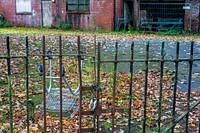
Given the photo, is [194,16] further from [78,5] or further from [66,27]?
[66,27]

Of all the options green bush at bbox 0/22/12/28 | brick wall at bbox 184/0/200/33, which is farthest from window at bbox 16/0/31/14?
brick wall at bbox 184/0/200/33

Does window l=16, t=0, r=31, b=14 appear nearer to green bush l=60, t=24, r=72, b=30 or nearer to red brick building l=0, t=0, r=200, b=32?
red brick building l=0, t=0, r=200, b=32

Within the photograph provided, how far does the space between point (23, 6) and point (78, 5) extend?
5.27 m

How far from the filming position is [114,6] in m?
23.5

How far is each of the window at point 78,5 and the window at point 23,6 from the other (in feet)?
12.9

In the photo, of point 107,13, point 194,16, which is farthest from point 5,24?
point 194,16

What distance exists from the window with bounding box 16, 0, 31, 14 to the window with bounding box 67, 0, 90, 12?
3.94 m

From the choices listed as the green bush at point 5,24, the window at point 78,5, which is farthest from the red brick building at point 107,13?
the green bush at point 5,24

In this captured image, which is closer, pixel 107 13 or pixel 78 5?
pixel 107 13

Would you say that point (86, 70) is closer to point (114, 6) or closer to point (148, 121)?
point (148, 121)

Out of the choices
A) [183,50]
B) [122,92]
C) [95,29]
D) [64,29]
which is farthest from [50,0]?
[122,92]

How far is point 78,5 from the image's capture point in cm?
2483

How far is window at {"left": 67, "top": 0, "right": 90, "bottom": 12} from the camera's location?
24.5 meters

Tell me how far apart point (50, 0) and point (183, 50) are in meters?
14.9
